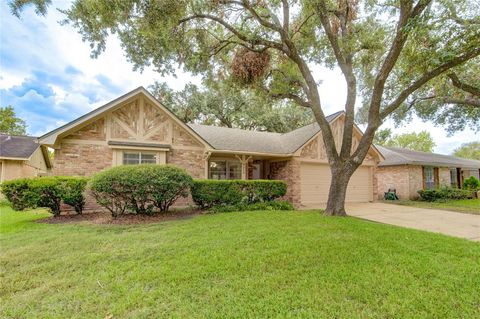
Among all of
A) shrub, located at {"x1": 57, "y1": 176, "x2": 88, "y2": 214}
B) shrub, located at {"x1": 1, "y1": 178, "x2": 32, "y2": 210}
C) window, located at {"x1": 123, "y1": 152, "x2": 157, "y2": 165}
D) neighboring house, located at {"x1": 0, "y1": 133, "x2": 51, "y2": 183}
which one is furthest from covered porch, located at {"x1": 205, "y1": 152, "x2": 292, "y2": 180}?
neighboring house, located at {"x1": 0, "y1": 133, "x2": 51, "y2": 183}

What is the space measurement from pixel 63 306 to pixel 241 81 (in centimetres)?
891

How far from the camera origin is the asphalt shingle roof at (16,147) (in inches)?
575

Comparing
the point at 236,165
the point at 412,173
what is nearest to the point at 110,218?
the point at 236,165

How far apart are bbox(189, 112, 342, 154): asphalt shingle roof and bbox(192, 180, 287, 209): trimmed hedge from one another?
2515 millimetres

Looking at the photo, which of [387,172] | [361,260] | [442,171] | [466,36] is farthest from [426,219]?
[442,171]

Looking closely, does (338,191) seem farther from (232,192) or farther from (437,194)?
(437,194)

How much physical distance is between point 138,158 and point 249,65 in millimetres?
6161

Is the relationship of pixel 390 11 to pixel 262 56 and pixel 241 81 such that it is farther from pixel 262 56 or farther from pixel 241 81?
pixel 241 81

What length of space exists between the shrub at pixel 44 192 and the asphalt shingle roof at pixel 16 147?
9.79m

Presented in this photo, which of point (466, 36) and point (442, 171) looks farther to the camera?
point (442, 171)

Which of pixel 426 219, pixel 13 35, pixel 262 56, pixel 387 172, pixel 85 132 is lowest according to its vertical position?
pixel 426 219

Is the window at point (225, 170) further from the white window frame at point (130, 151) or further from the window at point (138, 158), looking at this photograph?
the window at point (138, 158)

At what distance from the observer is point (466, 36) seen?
6766 mm

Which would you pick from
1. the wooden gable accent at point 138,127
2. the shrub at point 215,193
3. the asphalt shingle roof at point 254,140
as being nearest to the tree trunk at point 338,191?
the shrub at point 215,193
